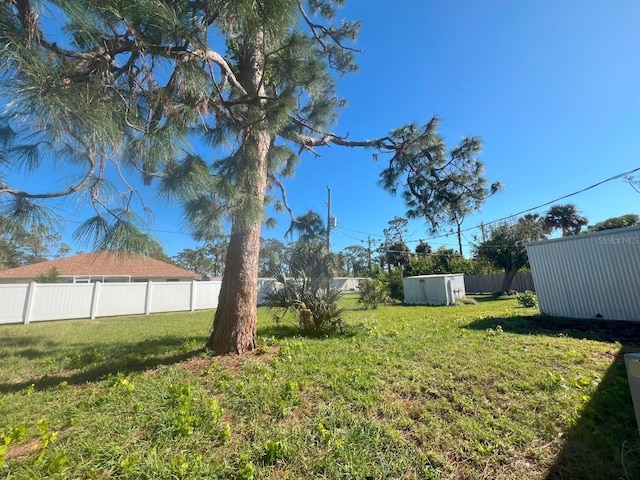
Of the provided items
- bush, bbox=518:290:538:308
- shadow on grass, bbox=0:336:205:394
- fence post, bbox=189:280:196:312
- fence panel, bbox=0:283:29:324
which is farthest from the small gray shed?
fence panel, bbox=0:283:29:324

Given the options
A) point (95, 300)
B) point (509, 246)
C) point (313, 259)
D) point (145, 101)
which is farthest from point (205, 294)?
point (509, 246)

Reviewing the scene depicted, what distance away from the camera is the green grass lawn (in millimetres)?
1786

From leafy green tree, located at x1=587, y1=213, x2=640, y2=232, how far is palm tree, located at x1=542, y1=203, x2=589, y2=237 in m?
2.04

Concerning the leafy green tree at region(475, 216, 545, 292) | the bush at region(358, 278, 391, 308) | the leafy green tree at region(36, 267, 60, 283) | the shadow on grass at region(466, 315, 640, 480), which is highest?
the leafy green tree at region(475, 216, 545, 292)

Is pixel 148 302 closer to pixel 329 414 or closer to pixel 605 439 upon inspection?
pixel 329 414

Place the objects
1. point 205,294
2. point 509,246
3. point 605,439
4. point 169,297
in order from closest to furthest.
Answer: point 605,439, point 169,297, point 205,294, point 509,246

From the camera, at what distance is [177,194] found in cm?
249

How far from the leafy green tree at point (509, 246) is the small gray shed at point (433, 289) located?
6.98 metres

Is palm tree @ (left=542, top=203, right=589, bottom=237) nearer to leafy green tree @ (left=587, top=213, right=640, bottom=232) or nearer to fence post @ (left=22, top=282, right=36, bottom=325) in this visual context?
leafy green tree @ (left=587, top=213, right=640, bottom=232)

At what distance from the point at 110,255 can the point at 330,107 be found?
3605mm

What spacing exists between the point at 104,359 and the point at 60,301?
6.95 meters

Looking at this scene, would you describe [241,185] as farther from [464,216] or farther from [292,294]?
[464,216]

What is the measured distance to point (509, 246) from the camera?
17.9 meters

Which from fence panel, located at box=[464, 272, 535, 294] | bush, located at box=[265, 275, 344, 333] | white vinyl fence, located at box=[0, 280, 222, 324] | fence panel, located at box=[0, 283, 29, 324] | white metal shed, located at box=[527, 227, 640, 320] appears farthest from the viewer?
fence panel, located at box=[464, 272, 535, 294]
